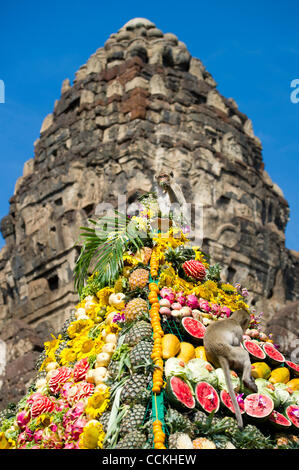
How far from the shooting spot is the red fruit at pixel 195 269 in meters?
7.12

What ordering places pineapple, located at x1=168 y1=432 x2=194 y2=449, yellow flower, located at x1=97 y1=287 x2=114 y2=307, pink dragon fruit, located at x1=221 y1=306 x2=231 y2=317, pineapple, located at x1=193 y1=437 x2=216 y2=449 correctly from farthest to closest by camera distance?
yellow flower, located at x1=97 y1=287 x2=114 y2=307 < pink dragon fruit, located at x1=221 y1=306 x2=231 y2=317 < pineapple, located at x1=193 y1=437 x2=216 y2=449 < pineapple, located at x1=168 y1=432 x2=194 y2=449

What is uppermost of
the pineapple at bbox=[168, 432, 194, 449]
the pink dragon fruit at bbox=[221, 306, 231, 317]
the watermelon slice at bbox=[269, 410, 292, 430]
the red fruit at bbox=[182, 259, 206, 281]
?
the red fruit at bbox=[182, 259, 206, 281]

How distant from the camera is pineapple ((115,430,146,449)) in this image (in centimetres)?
483

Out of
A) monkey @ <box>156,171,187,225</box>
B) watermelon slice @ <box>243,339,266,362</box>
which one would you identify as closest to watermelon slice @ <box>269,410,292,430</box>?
watermelon slice @ <box>243,339,266,362</box>

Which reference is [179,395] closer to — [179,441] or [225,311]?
[179,441]

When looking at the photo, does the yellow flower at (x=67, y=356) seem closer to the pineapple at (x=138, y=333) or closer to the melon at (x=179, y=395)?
the pineapple at (x=138, y=333)

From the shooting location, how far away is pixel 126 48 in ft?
74.4

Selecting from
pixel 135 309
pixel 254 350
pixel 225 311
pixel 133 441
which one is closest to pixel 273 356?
pixel 254 350

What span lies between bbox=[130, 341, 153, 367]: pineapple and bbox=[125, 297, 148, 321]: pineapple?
0.49m

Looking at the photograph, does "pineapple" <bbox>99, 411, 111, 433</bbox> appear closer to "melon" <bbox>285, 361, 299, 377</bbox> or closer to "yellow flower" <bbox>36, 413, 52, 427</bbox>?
"yellow flower" <bbox>36, 413, 52, 427</bbox>

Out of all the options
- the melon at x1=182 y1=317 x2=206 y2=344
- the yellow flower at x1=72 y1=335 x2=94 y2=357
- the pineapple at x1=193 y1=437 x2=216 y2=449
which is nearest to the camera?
the pineapple at x1=193 y1=437 x2=216 y2=449

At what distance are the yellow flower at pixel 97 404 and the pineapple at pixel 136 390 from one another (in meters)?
0.24

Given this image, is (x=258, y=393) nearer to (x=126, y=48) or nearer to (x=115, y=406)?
(x=115, y=406)

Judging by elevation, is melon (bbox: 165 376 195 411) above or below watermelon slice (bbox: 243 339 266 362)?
below
